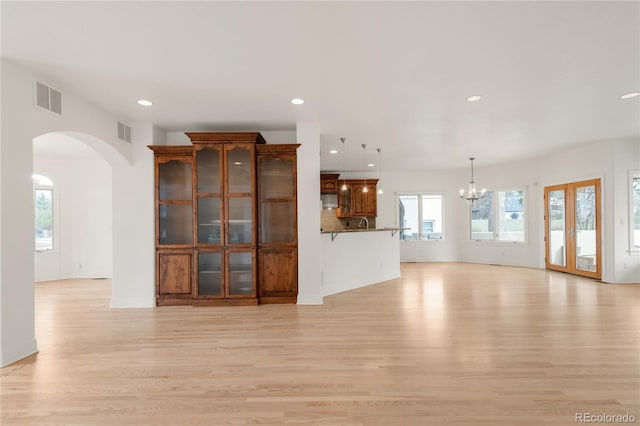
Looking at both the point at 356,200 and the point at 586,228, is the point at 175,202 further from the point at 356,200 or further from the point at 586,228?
the point at 586,228

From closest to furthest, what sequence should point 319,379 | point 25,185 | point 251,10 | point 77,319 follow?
1. point 251,10
2. point 319,379
3. point 25,185
4. point 77,319

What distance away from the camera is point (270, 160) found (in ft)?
16.9

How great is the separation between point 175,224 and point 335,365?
11.5 feet

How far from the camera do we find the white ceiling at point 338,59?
241cm

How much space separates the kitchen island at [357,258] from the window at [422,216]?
9.61 feet

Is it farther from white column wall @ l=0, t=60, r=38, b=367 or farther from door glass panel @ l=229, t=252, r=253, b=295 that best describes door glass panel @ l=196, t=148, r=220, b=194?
white column wall @ l=0, t=60, r=38, b=367

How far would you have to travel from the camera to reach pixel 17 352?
10.00 ft

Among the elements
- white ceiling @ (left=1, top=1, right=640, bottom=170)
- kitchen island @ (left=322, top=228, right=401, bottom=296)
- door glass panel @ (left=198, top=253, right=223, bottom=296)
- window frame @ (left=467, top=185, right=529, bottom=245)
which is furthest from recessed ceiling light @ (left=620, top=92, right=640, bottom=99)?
door glass panel @ (left=198, top=253, right=223, bottom=296)

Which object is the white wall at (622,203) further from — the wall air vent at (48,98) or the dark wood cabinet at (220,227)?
the wall air vent at (48,98)

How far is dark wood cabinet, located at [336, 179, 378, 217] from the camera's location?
9.93 metres

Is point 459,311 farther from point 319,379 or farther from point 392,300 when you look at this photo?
point 319,379

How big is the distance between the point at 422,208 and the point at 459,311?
6.16 meters

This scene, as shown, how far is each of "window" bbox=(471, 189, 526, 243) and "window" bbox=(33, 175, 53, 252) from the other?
36.9 feet

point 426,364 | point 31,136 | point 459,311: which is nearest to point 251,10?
point 31,136
